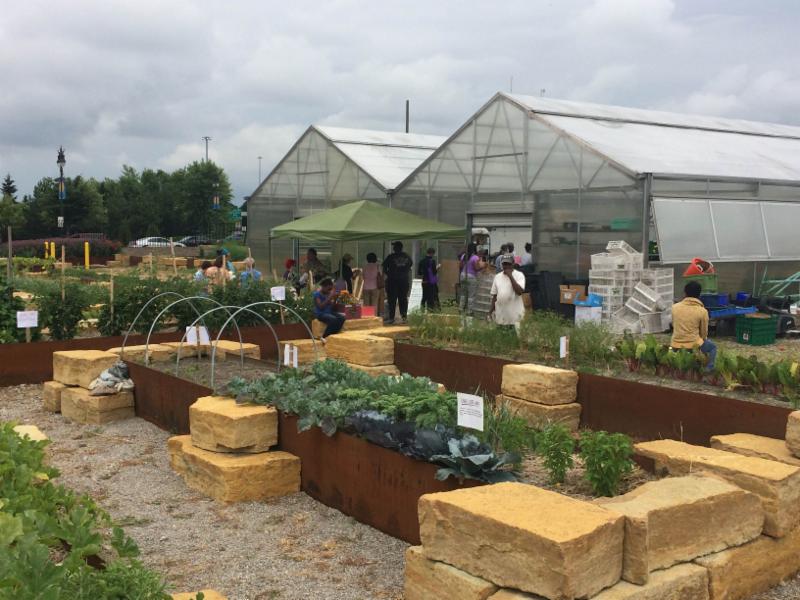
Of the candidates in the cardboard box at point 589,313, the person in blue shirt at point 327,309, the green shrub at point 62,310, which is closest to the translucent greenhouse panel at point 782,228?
the cardboard box at point 589,313

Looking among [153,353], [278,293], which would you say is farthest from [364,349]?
[278,293]

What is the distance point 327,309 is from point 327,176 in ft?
33.1

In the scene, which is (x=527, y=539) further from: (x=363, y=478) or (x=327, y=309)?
(x=327, y=309)

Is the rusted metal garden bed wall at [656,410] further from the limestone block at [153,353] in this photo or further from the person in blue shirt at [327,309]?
the limestone block at [153,353]

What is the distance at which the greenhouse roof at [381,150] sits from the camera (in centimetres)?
2027

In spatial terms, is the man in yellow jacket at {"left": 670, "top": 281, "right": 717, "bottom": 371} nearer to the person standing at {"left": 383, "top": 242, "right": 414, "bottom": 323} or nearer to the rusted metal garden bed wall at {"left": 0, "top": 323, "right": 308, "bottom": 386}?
the rusted metal garden bed wall at {"left": 0, "top": 323, "right": 308, "bottom": 386}

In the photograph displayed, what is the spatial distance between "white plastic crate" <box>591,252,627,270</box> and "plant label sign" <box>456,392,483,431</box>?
32.3 ft

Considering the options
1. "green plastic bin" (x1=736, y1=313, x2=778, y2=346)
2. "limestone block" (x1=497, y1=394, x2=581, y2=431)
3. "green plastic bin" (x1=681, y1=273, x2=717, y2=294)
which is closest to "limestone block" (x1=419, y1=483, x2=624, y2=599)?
"limestone block" (x1=497, y1=394, x2=581, y2=431)

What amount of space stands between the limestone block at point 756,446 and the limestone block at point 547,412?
181 centimetres

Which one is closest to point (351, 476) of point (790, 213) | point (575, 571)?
point (575, 571)

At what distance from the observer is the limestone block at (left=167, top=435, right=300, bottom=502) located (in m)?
5.82

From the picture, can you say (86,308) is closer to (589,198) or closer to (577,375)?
(577,375)

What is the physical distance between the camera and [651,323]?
14.2m

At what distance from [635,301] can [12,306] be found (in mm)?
9495
